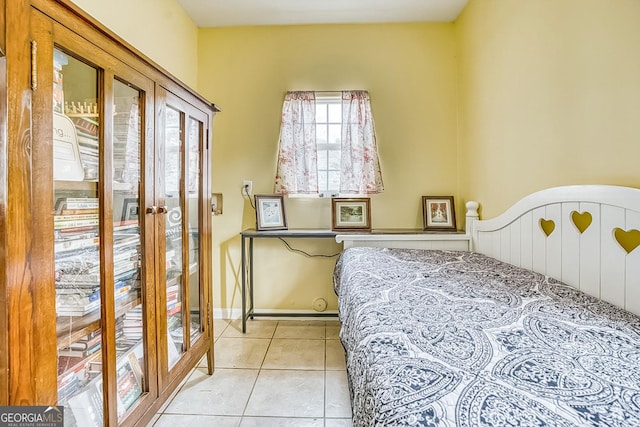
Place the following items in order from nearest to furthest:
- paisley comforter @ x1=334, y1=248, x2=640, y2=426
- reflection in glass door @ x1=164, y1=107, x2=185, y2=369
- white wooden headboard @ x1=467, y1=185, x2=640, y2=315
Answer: paisley comforter @ x1=334, y1=248, x2=640, y2=426 < white wooden headboard @ x1=467, y1=185, x2=640, y2=315 < reflection in glass door @ x1=164, y1=107, x2=185, y2=369

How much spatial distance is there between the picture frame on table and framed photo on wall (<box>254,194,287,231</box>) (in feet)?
1.39

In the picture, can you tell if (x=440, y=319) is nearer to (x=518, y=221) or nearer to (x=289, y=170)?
(x=518, y=221)

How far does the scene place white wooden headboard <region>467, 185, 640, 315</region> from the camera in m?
1.08

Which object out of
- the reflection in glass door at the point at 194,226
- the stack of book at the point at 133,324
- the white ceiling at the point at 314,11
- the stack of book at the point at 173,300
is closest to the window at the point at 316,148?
the white ceiling at the point at 314,11

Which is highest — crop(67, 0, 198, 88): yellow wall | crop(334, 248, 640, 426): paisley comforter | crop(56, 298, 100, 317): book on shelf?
crop(67, 0, 198, 88): yellow wall

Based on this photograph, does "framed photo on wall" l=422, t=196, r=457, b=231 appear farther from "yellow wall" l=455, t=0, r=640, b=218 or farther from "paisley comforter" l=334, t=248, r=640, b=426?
"paisley comforter" l=334, t=248, r=640, b=426

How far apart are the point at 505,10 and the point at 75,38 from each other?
85.5 inches

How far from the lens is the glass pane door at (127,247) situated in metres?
1.12

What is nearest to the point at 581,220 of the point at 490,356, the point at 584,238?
the point at 584,238

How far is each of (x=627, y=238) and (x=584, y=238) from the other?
0.45ft

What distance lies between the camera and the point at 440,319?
0.92m

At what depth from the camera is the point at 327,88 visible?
8.54ft

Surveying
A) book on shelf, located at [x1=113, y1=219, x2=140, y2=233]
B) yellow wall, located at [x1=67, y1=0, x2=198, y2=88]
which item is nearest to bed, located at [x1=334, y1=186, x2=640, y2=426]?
book on shelf, located at [x1=113, y1=219, x2=140, y2=233]

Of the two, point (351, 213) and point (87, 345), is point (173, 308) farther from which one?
point (351, 213)
